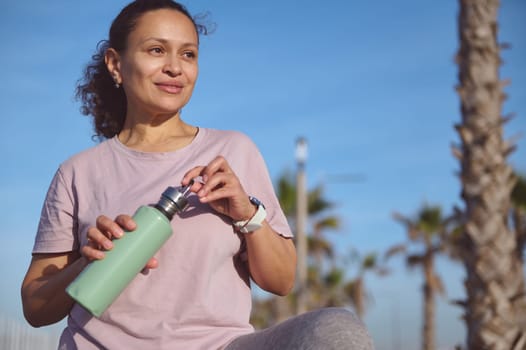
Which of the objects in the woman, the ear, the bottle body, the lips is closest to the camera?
the bottle body

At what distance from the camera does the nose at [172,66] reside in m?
2.38

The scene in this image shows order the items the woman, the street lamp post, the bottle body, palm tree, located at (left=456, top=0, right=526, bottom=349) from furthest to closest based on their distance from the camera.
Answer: the street lamp post → palm tree, located at (left=456, top=0, right=526, bottom=349) → the woman → the bottle body

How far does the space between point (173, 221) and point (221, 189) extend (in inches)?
9.0

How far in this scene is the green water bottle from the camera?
1852mm

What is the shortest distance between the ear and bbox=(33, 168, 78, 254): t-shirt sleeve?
0.46 m

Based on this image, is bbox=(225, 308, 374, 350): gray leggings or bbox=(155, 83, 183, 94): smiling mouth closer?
bbox=(225, 308, 374, 350): gray leggings

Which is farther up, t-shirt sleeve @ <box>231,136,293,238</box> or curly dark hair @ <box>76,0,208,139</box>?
curly dark hair @ <box>76,0,208,139</box>

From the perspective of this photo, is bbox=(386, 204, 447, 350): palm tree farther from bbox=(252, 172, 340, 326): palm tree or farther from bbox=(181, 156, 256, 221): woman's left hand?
bbox=(181, 156, 256, 221): woman's left hand

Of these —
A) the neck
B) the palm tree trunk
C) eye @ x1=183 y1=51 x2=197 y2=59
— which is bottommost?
the palm tree trunk

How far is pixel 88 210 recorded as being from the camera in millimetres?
2348

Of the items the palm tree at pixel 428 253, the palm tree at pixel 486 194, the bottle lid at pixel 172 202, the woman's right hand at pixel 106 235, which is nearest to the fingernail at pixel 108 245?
the woman's right hand at pixel 106 235

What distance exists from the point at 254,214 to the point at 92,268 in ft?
1.66

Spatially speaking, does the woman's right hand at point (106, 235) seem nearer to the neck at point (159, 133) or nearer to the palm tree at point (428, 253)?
the neck at point (159, 133)

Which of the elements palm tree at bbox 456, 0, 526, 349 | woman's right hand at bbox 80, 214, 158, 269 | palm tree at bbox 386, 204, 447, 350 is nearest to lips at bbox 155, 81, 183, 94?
woman's right hand at bbox 80, 214, 158, 269
